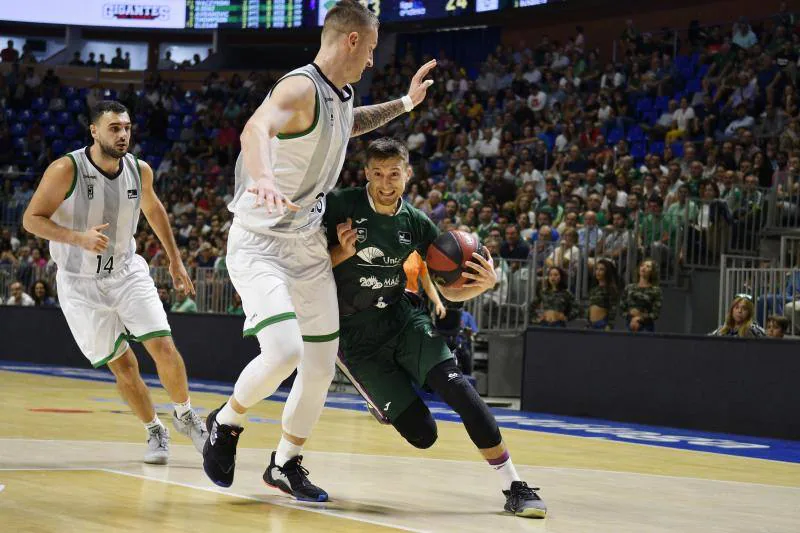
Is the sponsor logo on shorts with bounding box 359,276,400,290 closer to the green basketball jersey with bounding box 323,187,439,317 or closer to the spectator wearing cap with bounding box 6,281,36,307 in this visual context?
the green basketball jersey with bounding box 323,187,439,317

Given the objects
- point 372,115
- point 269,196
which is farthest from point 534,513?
point 372,115

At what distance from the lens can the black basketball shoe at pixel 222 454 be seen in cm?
552

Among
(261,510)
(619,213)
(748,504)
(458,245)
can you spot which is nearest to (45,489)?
(261,510)

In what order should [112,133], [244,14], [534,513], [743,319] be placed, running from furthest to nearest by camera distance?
1. [244,14]
2. [743,319]
3. [112,133]
4. [534,513]

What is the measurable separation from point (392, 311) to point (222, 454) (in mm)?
1148

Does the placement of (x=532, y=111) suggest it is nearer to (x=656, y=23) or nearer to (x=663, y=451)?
(x=656, y=23)

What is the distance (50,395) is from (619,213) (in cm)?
738

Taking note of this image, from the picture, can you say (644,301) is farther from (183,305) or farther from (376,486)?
(183,305)

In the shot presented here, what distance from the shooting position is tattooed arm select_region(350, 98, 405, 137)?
20.6 feet

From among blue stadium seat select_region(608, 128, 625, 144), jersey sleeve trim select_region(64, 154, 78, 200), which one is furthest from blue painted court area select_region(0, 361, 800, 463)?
blue stadium seat select_region(608, 128, 625, 144)

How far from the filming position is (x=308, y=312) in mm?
5680

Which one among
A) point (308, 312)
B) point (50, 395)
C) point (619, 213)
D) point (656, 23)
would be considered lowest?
point (50, 395)

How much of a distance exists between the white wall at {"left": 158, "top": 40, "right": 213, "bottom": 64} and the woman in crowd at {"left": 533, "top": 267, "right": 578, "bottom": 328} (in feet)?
71.9

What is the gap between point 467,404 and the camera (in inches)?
226
